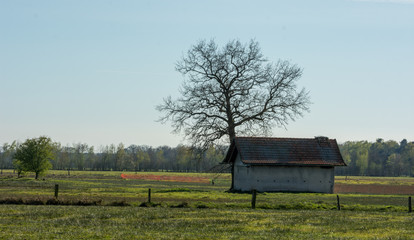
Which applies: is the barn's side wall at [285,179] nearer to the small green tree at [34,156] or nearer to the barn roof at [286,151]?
the barn roof at [286,151]

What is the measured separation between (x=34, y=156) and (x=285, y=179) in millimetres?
45033

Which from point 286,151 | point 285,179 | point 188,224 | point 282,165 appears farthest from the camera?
point 286,151

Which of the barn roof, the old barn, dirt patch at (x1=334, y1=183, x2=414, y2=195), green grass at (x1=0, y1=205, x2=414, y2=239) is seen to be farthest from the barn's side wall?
green grass at (x1=0, y1=205, x2=414, y2=239)

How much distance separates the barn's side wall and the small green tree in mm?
39679

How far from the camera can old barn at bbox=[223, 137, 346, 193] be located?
5419 cm

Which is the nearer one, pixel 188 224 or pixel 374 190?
pixel 188 224

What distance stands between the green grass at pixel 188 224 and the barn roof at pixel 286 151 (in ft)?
75.6

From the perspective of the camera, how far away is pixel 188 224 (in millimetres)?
24312

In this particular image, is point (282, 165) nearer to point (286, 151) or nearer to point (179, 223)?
point (286, 151)

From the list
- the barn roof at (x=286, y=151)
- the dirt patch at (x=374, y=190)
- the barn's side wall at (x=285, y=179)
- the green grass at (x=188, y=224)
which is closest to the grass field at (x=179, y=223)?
the green grass at (x=188, y=224)

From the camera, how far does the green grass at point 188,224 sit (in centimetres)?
2080

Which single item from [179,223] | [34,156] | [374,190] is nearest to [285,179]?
[374,190]

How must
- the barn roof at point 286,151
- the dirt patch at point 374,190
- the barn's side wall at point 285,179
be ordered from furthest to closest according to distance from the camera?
the dirt patch at point 374,190 → the barn roof at point 286,151 → the barn's side wall at point 285,179

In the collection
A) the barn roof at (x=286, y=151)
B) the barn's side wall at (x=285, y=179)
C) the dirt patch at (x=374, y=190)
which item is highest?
the barn roof at (x=286, y=151)
